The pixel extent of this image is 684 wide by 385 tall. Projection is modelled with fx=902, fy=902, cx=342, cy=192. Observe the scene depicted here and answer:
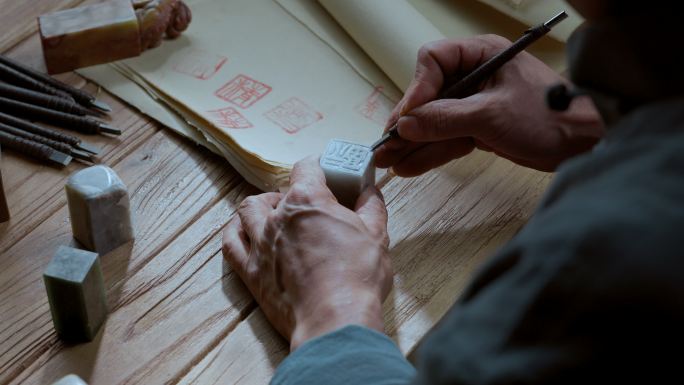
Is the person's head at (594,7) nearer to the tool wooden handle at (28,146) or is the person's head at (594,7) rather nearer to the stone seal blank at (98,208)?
the stone seal blank at (98,208)

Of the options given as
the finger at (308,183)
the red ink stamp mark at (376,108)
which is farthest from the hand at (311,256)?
the red ink stamp mark at (376,108)

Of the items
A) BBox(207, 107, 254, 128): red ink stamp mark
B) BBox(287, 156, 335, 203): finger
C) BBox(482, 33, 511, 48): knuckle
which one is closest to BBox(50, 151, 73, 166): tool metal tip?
BBox(207, 107, 254, 128): red ink stamp mark

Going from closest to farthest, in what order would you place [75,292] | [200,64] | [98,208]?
[75,292]
[98,208]
[200,64]

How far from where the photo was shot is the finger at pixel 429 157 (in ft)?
4.36

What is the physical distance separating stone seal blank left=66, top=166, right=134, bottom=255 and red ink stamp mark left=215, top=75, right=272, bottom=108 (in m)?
0.31

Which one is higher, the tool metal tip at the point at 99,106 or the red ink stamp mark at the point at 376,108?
the tool metal tip at the point at 99,106

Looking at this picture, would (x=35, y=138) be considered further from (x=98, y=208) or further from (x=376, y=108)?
(x=376, y=108)

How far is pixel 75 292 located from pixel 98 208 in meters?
0.15

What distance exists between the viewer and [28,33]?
60.6 inches

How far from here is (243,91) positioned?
147 centimetres

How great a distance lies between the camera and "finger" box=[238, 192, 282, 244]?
47.2 inches

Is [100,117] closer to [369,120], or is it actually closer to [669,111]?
[369,120]

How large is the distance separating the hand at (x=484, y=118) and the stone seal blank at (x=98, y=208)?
0.37 metres

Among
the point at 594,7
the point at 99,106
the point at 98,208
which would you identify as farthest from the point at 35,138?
the point at 594,7
